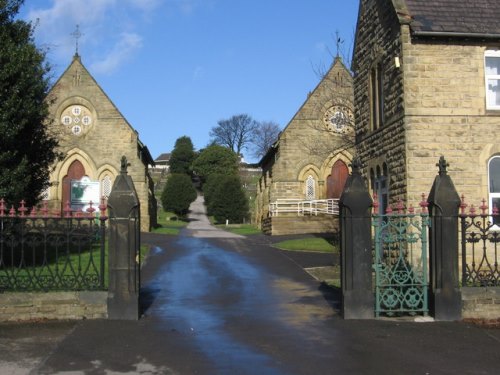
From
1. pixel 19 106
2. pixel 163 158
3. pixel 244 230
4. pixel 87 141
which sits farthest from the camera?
pixel 163 158

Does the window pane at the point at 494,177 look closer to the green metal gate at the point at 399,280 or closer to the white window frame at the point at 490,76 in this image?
the white window frame at the point at 490,76

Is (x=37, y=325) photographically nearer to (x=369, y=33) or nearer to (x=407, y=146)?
(x=407, y=146)

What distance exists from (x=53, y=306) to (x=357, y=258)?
17.6 feet

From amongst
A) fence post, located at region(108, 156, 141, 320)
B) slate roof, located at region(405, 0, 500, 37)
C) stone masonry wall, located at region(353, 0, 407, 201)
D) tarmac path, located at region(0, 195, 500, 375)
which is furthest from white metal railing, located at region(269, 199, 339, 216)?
fence post, located at region(108, 156, 141, 320)

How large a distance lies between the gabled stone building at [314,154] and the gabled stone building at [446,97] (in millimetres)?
21604

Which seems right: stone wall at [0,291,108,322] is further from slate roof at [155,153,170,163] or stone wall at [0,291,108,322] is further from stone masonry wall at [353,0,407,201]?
slate roof at [155,153,170,163]

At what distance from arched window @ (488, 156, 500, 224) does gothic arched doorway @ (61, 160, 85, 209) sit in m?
28.2

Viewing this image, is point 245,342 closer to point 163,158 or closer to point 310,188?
point 310,188

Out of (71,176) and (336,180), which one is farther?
(336,180)

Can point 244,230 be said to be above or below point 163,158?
below

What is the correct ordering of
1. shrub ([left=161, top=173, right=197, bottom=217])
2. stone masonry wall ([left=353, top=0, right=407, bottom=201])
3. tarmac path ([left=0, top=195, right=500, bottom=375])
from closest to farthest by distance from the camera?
tarmac path ([left=0, top=195, right=500, bottom=375]) < stone masonry wall ([left=353, top=0, right=407, bottom=201]) < shrub ([left=161, top=173, right=197, bottom=217])

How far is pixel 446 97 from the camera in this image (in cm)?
1521

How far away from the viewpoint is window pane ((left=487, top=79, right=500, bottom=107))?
50.9ft

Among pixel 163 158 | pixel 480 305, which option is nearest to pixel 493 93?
pixel 480 305
